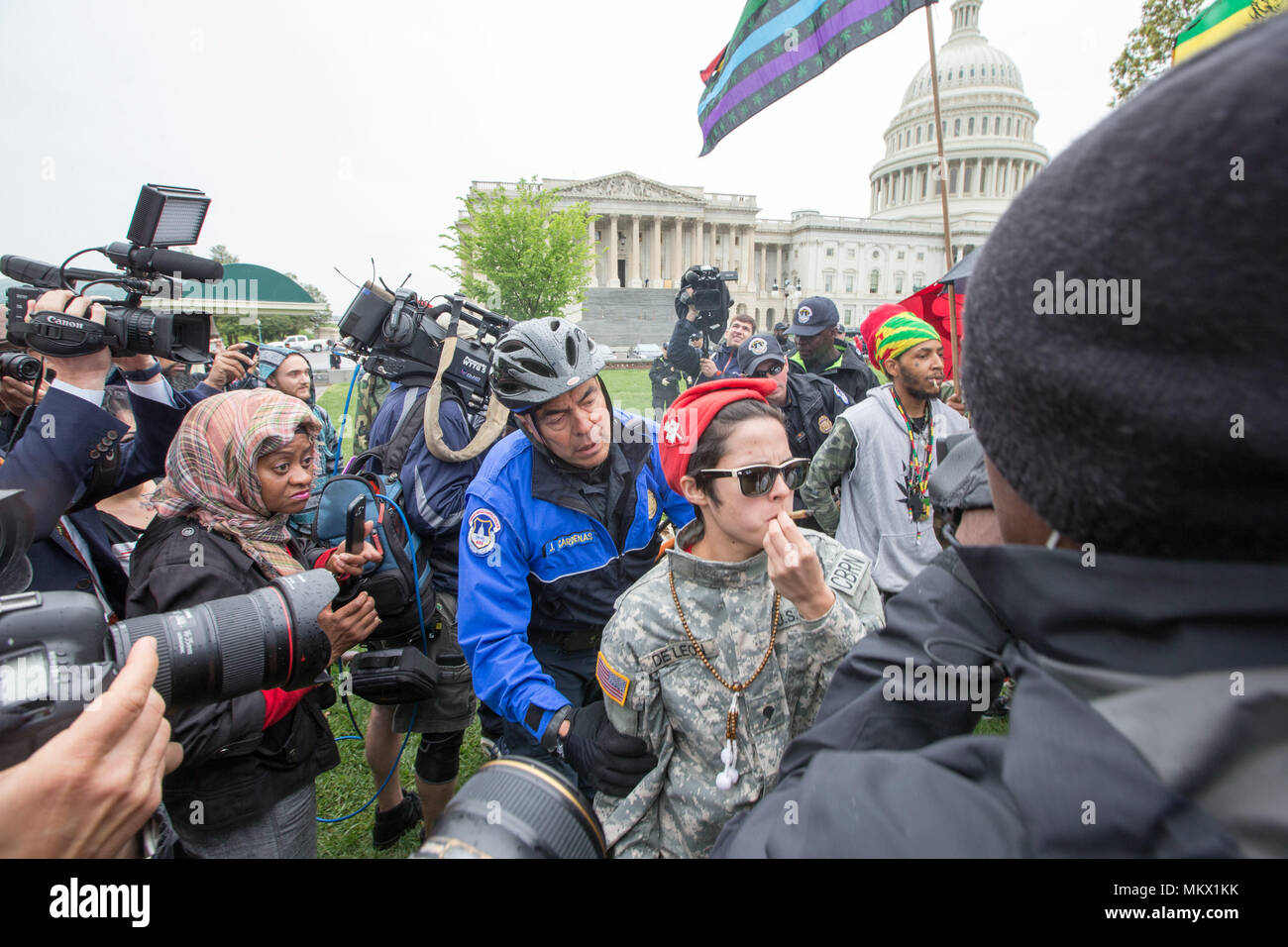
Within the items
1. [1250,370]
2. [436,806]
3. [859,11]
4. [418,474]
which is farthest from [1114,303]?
[859,11]

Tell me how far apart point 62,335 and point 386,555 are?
1435 millimetres

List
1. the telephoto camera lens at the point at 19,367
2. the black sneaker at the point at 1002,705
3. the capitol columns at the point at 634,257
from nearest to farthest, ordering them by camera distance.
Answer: the black sneaker at the point at 1002,705 → the telephoto camera lens at the point at 19,367 → the capitol columns at the point at 634,257

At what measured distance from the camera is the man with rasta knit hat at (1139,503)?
49 cm

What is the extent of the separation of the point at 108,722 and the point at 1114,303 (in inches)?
55.9

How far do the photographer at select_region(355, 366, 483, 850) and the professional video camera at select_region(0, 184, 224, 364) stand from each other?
43.2 inches

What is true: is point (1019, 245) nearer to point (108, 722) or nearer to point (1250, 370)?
point (1250, 370)

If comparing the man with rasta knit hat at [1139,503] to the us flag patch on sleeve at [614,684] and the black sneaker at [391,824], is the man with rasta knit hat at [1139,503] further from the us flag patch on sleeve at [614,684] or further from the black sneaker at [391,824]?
the black sneaker at [391,824]

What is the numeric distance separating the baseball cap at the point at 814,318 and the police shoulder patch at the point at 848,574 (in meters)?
4.08

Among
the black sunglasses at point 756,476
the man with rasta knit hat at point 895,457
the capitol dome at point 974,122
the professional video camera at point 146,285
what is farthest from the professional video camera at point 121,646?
the capitol dome at point 974,122

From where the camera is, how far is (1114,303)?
53 cm

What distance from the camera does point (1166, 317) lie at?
1.67 feet

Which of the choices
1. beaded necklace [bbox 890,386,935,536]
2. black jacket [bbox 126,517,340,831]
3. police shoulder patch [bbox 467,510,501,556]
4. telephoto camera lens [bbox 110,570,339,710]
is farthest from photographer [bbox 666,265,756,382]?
telephoto camera lens [bbox 110,570,339,710]

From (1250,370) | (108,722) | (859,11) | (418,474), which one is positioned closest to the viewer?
(1250,370)

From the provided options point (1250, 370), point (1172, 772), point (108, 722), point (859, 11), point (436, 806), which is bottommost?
point (436, 806)
